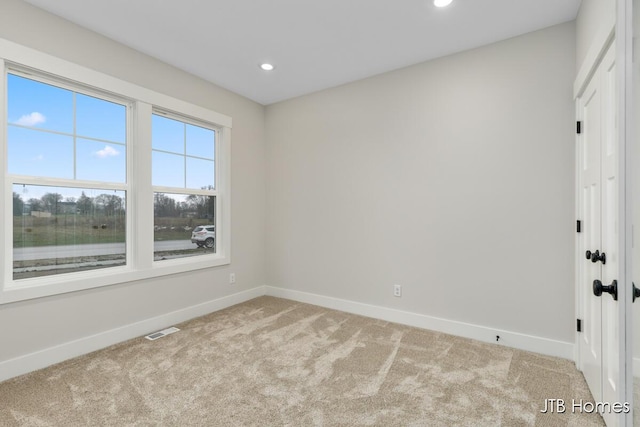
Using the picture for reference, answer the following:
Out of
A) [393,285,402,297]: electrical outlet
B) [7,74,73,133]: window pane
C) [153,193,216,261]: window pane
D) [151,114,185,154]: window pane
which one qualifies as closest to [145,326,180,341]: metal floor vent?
[153,193,216,261]: window pane

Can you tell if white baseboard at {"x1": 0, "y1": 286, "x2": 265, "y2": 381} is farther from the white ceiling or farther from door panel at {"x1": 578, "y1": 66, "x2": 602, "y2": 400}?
door panel at {"x1": 578, "y1": 66, "x2": 602, "y2": 400}

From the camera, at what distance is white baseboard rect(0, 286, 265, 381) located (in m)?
2.19

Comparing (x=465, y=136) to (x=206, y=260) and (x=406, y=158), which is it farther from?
(x=206, y=260)

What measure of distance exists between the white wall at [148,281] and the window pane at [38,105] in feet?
0.95

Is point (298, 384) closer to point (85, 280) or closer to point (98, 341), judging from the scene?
point (98, 341)

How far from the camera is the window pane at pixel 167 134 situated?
10.4ft

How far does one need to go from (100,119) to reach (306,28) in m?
2.03

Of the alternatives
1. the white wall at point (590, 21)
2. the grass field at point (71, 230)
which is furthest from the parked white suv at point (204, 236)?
the white wall at point (590, 21)

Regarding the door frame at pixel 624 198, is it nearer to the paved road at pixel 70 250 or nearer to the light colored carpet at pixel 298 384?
the light colored carpet at pixel 298 384

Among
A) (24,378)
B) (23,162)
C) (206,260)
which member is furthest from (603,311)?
(23,162)

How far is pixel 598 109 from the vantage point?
1842 mm

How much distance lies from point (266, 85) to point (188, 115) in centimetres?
98

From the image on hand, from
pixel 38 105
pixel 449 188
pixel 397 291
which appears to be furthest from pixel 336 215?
pixel 38 105

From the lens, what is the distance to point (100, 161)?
2758 millimetres
